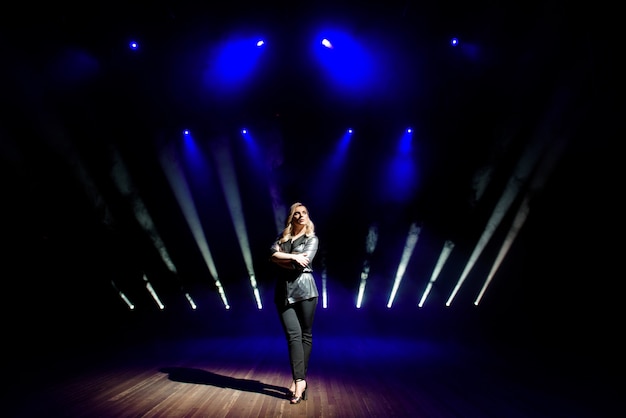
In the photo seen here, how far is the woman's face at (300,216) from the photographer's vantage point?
254 cm

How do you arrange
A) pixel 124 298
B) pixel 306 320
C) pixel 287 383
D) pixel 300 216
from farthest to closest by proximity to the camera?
pixel 124 298 → pixel 287 383 → pixel 300 216 → pixel 306 320

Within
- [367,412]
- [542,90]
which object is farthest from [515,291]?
[367,412]

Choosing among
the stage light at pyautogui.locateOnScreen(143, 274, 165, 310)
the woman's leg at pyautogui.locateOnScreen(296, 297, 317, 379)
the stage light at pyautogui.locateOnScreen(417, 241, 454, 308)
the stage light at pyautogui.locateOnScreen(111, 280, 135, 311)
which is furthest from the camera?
the stage light at pyautogui.locateOnScreen(143, 274, 165, 310)

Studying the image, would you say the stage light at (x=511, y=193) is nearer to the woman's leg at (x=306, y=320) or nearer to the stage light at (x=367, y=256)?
the stage light at (x=367, y=256)

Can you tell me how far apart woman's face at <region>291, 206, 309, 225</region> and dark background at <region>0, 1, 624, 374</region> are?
2976 mm

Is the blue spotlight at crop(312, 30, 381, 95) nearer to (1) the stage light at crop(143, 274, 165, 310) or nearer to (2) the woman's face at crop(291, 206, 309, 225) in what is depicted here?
(2) the woman's face at crop(291, 206, 309, 225)

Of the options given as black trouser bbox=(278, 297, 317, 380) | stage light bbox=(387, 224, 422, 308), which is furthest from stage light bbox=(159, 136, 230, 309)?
black trouser bbox=(278, 297, 317, 380)

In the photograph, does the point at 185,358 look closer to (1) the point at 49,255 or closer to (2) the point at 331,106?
(1) the point at 49,255

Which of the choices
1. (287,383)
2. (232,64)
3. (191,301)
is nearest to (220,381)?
(287,383)

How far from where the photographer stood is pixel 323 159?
659 centimetres

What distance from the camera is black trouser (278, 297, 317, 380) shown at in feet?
7.27

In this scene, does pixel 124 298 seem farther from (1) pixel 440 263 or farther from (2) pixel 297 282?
(1) pixel 440 263

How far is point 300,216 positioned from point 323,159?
4205 mm

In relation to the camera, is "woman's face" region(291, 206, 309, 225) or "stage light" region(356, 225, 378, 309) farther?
"stage light" region(356, 225, 378, 309)
